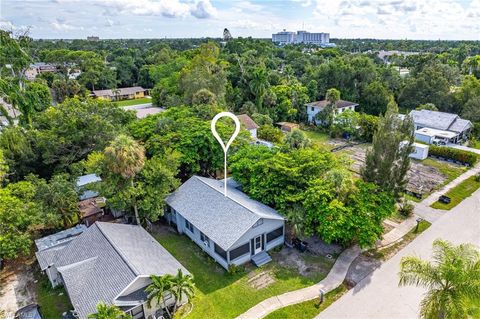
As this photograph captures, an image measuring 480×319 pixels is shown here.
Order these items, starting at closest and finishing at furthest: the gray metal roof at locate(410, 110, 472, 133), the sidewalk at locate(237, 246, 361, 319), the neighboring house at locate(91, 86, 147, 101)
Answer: the sidewalk at locate(237, 246, 361, 319) < the gray metal roof at locate(410, 110, 472, 133) < the neighboring house at locate(91, 86, 147, 101)

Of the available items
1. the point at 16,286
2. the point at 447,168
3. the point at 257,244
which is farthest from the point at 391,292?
the point at 447,168

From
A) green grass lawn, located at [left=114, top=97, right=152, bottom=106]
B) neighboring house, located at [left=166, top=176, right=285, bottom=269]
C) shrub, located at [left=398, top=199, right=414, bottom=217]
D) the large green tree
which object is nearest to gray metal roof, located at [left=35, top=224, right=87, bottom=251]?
neighboring house, located at [left=166, top=176, right=285, bottom=269]

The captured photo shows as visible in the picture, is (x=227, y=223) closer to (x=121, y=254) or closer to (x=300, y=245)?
(x=300, y=245)

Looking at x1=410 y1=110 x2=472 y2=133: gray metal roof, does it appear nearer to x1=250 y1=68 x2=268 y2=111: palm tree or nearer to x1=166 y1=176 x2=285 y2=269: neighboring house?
x1=250 y1=68 x2=268 y2=111: palm tree

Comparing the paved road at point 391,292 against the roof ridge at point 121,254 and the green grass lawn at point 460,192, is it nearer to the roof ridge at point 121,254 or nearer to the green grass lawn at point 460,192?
the green grass lawn at point 460,192

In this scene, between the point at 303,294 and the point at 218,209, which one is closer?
the point at 303,294

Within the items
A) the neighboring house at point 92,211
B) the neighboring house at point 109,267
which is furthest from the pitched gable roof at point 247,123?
the neighboring house at point 109,267
